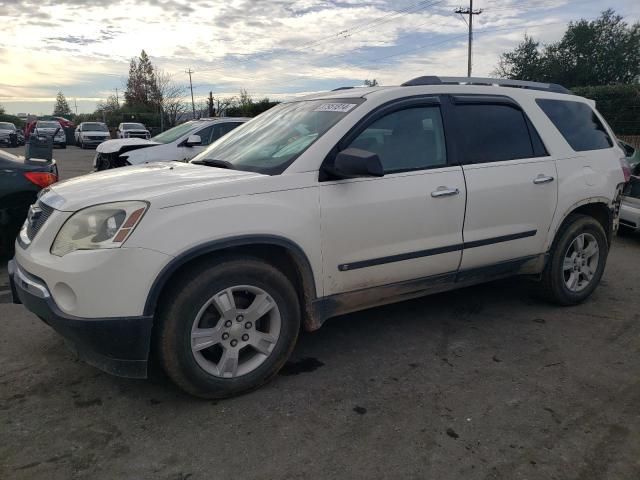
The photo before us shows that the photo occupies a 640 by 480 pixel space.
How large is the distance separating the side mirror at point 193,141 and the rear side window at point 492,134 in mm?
6183

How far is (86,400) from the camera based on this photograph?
3.16m

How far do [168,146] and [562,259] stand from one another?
25.5 feet

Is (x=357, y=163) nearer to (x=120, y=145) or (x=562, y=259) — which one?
(x=562, y=259)

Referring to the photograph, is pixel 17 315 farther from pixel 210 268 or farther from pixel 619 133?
pixel 619 133

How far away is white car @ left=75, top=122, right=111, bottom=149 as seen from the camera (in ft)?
111

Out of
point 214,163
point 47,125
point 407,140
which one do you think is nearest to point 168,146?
point 214,163

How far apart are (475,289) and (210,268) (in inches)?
122

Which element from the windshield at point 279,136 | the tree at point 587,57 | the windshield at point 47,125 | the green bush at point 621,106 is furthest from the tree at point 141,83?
the windshield at point 279,136

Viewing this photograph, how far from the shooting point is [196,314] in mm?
2969

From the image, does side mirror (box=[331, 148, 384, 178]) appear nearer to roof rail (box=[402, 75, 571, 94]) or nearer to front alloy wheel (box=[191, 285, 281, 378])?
front alloy wheel (box=[191, 285, 281, 378])

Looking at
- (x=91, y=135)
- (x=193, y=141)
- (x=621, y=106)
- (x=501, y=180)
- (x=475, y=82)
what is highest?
(x=91, y=135)

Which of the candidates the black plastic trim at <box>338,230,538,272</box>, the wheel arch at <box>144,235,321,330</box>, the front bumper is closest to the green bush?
the black plastic trim at <box>338,230,538,272</box>

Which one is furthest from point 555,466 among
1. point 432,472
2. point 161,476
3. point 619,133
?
point 619,133

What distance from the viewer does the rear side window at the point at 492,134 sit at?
3982 millimetres
